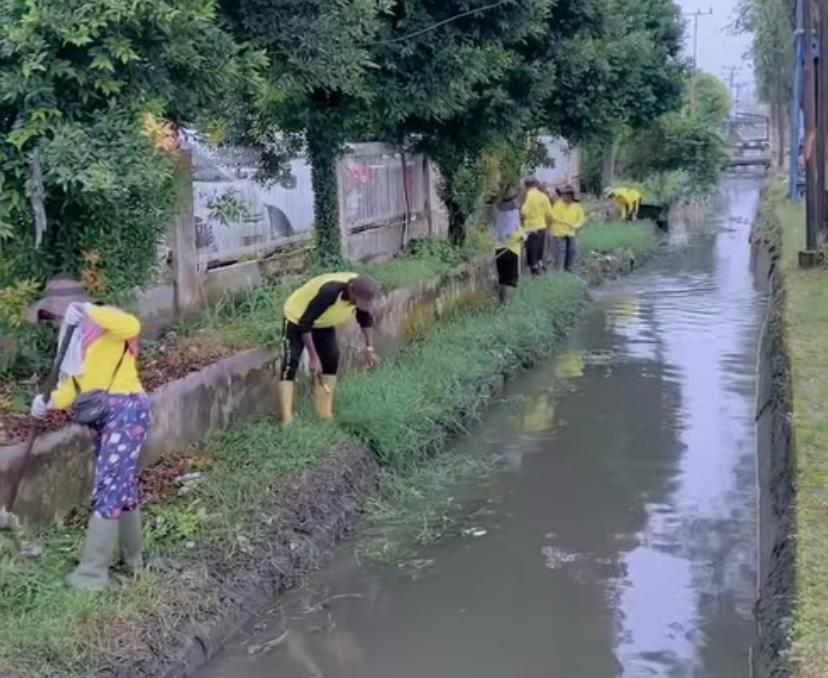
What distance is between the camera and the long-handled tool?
5.44 metres

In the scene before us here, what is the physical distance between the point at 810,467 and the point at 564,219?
12.5 m

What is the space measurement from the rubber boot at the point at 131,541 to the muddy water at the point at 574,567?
1.95 ft

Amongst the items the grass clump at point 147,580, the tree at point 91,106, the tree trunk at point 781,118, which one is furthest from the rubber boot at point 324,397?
the tree trunk at point 781,118

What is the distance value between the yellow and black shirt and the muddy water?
1.50 metres

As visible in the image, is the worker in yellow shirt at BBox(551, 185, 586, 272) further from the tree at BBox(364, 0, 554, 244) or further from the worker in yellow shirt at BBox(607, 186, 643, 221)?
the worker in yellow shirt at BBox(607, 186, 643, 221)

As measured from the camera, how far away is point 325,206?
36.7 ft

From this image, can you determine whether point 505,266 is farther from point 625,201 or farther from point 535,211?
point 625,201

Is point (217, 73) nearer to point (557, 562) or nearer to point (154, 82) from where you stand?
point (154, 82)

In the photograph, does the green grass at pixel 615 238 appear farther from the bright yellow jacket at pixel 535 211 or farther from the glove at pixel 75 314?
the glove at pixel 75 314

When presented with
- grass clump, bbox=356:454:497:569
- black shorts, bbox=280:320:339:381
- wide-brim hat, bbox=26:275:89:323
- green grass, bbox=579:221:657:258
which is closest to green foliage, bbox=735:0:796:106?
green grass, bbox=579:221:657:258

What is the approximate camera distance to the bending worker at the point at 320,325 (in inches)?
317

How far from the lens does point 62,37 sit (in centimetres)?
589

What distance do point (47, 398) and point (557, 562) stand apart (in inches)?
118

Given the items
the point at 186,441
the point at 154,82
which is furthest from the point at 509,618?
the point at 154,82
